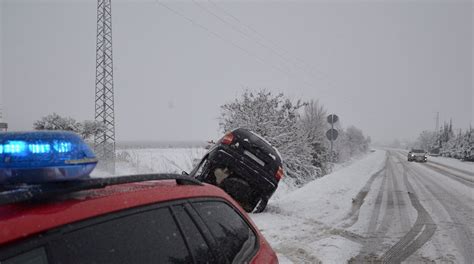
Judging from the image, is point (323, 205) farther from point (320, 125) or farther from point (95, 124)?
point (320, 125)

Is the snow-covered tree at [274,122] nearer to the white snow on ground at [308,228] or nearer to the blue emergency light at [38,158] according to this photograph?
the white snow on ground at [308,228]

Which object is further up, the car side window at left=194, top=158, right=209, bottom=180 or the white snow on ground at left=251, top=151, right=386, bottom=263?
the car side window at left=194, top=158, right=209, bottom=180

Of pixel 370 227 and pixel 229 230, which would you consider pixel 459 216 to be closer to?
pixel 370 227

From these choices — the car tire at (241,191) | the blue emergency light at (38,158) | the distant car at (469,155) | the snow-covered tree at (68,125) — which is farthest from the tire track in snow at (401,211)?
the distant car at (469,155)

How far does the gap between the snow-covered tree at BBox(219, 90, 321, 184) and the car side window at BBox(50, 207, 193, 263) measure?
14871mm

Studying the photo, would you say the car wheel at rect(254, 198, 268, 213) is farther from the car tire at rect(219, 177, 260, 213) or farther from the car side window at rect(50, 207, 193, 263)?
the car side window at rect(50, 207, 193, 263)

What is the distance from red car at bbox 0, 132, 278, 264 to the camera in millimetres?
1372

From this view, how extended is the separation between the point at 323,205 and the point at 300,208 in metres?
0.96

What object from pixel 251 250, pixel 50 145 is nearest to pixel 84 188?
pixel 50 145

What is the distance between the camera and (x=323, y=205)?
1092 centimetres

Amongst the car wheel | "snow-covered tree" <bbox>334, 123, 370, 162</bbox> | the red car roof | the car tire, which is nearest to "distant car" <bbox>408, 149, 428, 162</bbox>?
"snow-covered tree" <bbox>334, 123, 370, 162</bbox>

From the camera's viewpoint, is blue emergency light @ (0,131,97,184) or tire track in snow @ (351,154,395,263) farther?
tire track in snow @ (351,154,395,263)

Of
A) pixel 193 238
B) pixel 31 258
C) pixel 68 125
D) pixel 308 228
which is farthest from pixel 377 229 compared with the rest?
pixel 68 125

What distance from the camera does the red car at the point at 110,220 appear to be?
137cm
